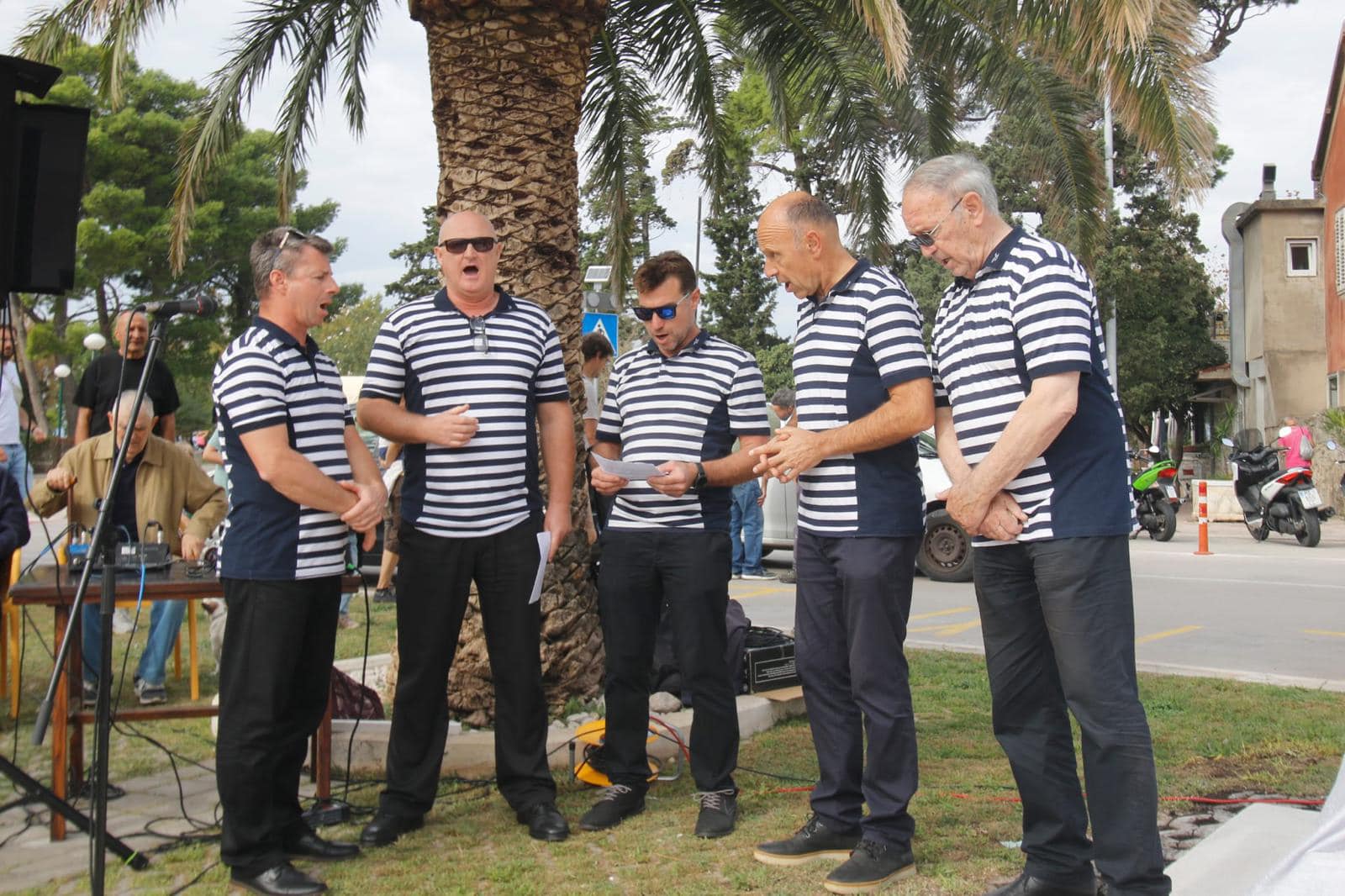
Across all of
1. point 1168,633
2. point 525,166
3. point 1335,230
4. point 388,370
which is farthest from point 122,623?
point 1335,230

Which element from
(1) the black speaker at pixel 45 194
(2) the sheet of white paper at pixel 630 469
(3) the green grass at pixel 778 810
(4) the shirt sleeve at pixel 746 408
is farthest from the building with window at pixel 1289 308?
(1) the black speaker at pixel 45 194

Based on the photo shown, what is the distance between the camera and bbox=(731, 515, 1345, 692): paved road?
828cm

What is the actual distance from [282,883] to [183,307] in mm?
1926

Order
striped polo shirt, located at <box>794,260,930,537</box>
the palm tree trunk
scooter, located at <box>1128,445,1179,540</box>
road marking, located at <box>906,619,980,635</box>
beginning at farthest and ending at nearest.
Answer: scooter, located at <box>1128,445,1179,540</box> → road marking, located at <box>906,619,980,635</box> → the palm tree trunk → striped polo shirt, located at <box>794,260,930,537</box>

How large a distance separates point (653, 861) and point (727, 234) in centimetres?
4092

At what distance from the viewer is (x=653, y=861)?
4.33m

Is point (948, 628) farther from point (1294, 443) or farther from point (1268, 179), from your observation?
point (1268, 179)

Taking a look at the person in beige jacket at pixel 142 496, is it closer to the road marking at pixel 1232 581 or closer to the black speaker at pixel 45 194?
the black speaker at pixel 45 194

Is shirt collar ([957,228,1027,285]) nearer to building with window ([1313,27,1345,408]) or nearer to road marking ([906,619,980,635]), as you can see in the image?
road marking ([906,619,980,635])

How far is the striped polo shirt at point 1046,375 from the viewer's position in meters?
3.61

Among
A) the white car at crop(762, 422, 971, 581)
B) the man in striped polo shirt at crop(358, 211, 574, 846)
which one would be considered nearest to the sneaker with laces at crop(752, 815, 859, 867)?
the man in striped polo shirt at crop(358, 211, 574, 846)

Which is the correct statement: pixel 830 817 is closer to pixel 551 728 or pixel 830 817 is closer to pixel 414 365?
pixel 551 728

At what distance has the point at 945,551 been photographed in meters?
13.1

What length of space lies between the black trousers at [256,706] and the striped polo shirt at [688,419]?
136 cm
